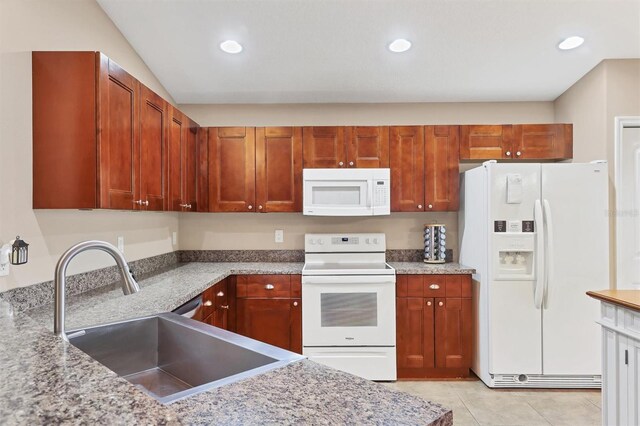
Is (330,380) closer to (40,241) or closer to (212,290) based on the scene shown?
(40,241)

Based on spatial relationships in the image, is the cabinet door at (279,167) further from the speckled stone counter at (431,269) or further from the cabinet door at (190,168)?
the speckled stone counter at (431,269)

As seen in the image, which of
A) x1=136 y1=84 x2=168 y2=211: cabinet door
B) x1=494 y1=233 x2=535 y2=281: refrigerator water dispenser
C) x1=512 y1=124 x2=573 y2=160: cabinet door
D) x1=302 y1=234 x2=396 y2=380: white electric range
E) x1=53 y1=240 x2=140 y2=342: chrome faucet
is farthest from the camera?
x1=512 y1=124 x2=573 y2=160: cabinet door

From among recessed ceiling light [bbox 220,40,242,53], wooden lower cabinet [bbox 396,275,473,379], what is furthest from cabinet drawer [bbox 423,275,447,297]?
recessed ceiling light [bbox 220,40,242,53]

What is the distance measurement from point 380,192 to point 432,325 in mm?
1191

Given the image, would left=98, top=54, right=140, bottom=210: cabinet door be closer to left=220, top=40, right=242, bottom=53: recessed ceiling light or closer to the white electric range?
left=220, top=40, right=242, bottom=53: recessed ceiling light

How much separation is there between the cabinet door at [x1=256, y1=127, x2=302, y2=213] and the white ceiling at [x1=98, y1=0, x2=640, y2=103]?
0.43 meters

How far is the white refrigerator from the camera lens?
2771mm

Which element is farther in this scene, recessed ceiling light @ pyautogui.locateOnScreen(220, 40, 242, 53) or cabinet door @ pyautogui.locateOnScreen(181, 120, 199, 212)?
cabinet door @ pyautogui.locateOnScreen(181, 120, 199, 212)

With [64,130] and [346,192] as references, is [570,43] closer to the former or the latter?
[346,192]

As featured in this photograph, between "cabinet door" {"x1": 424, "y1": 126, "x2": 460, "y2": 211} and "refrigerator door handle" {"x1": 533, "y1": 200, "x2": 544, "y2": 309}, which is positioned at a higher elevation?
"cabinet door" {"x1": 424, "y1": 126, "x2": 460, "y2": 211}

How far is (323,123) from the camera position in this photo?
11.9 feet

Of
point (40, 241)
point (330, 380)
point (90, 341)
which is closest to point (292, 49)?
point (40, 241)

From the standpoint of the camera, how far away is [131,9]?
242cm

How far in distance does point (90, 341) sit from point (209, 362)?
1.72 feet
